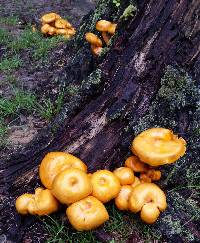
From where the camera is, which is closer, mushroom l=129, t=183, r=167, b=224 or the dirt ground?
mushroom l=129, t=183, r=167, b=224

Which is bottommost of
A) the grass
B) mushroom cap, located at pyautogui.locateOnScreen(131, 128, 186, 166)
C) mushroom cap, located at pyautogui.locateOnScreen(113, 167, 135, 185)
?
the grass

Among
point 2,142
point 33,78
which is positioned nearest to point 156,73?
point 2,142

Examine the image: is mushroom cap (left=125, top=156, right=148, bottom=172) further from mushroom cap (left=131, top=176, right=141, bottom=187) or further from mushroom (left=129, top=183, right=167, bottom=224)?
mushroom (left=129, top=183, right=167, bottom=224)

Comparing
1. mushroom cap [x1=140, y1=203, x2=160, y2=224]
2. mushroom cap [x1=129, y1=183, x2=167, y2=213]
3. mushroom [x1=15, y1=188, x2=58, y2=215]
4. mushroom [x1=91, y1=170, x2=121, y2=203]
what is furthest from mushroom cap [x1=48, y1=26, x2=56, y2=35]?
mushroom cap [x1=140, y1=203, x2=160, y2=224]

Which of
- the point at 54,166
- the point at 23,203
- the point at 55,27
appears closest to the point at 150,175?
the point at 54,166

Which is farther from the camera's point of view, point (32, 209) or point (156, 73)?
point (156, 73)

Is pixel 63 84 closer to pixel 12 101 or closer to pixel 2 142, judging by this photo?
pixel 12 101
